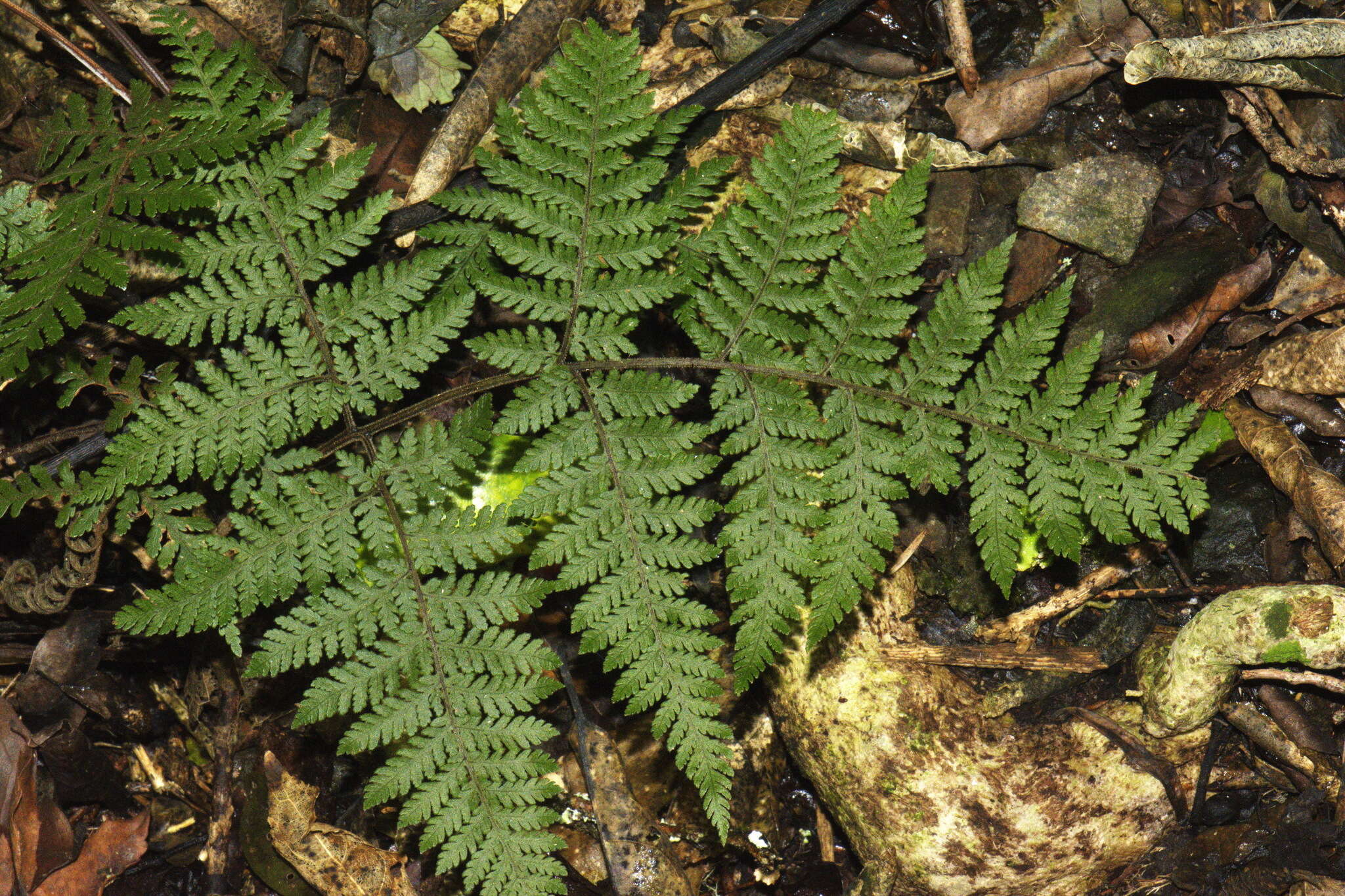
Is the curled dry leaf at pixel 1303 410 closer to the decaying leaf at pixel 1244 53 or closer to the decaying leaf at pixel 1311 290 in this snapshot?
the decaying leaf at pixel 1311 290

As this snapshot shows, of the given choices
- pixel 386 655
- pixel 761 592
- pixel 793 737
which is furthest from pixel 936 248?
pixel 386 655

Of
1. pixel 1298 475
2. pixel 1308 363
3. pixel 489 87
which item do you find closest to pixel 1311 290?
pixel 1308 363

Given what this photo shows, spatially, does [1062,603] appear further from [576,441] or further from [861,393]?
[576,441]

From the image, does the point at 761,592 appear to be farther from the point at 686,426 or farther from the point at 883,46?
the point at 883,46

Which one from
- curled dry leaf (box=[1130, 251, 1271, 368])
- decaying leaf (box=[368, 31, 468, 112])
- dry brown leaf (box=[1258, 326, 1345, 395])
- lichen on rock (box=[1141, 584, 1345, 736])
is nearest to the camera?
lichen on rock (box=[1141, 584, 1345, 736])

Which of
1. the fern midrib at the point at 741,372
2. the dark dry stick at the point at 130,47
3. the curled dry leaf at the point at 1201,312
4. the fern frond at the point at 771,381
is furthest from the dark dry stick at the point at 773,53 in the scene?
the dark dry stick at the point at 130,47

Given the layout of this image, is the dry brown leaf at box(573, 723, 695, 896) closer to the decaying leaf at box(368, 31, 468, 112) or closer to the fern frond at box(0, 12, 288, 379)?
the fern frond at box(0, 12, 288, 379)

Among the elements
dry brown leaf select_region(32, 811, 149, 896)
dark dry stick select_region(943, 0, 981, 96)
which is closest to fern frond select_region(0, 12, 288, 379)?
dry brown leaf select_region(32, 811, 149, 896)
